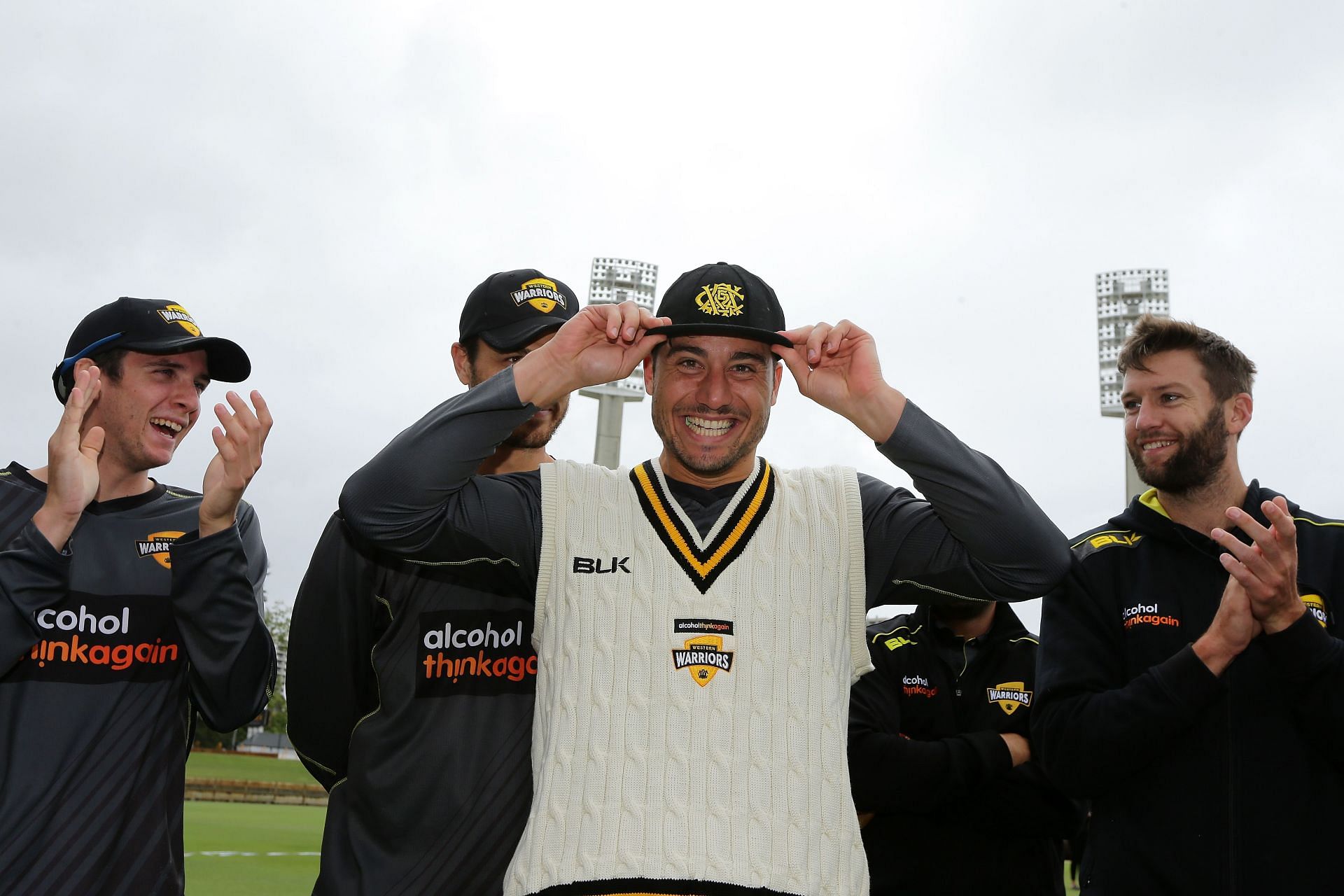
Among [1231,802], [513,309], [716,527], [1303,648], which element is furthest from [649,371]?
[1231,802]

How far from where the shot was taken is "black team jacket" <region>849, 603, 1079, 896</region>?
3881 millimetres

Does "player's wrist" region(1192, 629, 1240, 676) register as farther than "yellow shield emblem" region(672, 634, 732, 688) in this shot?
Yes

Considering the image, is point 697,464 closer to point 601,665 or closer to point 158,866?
point 601,665

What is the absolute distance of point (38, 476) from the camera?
353 centimetres

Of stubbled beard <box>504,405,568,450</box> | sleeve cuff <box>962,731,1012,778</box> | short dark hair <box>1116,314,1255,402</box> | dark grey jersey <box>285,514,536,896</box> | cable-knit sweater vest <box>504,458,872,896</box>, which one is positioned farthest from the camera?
sleeve cuff <box>962,731,1012,778</box>

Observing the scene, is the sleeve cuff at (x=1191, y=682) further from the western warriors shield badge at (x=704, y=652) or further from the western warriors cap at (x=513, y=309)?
the western warriors cap at (x=513, y=309)

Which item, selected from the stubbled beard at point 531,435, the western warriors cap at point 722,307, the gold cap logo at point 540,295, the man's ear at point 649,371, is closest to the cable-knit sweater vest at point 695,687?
the man's ear at point 649,371

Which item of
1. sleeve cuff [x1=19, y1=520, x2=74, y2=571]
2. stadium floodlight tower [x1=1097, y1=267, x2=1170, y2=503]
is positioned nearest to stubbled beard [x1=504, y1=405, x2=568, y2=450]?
sleeve cuff [x1=19, y1=520, x2=74, y2=571]

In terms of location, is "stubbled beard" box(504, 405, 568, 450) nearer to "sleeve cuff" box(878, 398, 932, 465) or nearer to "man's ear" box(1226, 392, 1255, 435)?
"sleeve cuff" box(878, 398, 932, 465)

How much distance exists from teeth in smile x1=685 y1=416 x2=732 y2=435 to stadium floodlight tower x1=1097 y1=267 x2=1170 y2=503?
67.4 ft

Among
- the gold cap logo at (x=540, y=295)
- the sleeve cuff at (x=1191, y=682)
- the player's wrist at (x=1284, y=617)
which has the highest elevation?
the gold cap logo at (x=540, y=295)

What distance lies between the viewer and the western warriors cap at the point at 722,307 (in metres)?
2.75

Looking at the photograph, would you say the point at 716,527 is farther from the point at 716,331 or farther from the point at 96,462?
the point at 96,462

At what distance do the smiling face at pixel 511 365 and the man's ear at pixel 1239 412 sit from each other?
6.62ft
